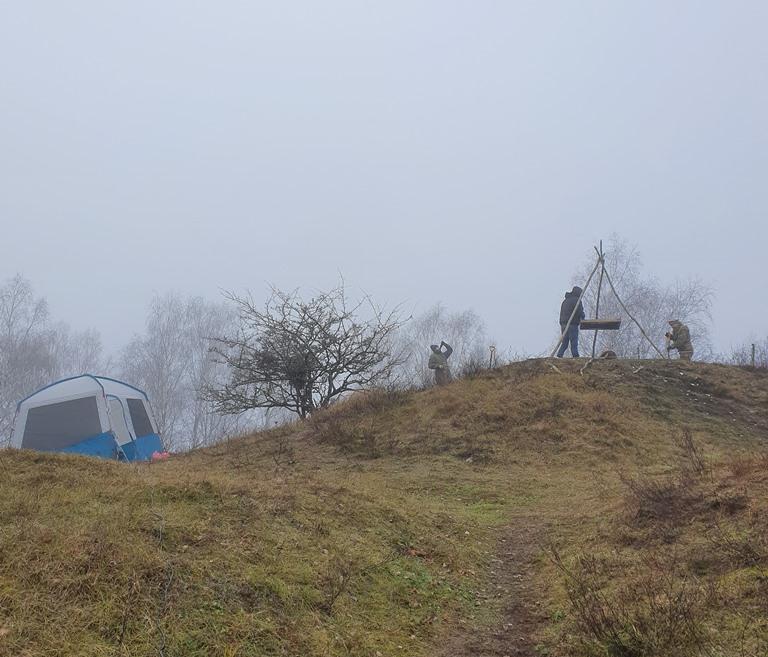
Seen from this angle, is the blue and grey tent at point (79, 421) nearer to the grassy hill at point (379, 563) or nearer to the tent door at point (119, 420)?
the tent door at point (119, 420)

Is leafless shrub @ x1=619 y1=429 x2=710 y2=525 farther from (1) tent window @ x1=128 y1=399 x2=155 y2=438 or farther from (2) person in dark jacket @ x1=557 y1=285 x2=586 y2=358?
(1) tent window @ x1=128 y1=399 x2=155 y2=438

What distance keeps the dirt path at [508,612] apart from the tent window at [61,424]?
12.8m

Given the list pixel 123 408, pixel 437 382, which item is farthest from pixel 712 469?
pixel 123 408

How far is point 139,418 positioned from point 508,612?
15.3 m

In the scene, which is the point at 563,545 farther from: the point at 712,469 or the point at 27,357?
the point at 27,357

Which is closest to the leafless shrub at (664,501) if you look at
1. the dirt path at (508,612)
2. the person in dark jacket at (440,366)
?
the dirt path at (508,612)

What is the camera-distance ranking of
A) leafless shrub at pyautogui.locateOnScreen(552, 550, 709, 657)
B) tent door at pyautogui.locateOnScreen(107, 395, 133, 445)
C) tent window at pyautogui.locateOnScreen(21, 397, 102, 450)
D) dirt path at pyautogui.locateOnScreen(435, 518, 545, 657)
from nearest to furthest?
leafless shrub at pyautogui.locateOnScreen(552, 550, 709, 657) < dirt path at pyautogui.locateOnScreen(435, 518, 545, 657) < tent window at pyautogui.locateOnScreen(21, 397, 102, 450) < tent door at pyautogui.locateOnScreen(107, 395, 133, 445)

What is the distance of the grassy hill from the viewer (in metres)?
3.19

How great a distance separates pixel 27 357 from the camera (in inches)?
1741

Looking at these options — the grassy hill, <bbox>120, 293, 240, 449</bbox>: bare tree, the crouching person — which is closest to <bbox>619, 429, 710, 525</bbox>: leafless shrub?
the grassy hill

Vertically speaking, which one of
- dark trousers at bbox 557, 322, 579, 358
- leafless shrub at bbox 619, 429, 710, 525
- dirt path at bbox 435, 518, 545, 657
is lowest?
dirt path at bbox 435, 518, 545, 657

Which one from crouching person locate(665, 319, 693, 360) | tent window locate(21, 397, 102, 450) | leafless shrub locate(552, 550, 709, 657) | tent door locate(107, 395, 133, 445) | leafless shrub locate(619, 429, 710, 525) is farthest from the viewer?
crouching person locate(665, 319, 693, 360)

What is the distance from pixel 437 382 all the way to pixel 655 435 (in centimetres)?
551

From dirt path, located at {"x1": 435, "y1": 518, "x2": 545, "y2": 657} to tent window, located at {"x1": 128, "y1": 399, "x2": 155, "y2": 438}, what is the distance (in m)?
13.4
